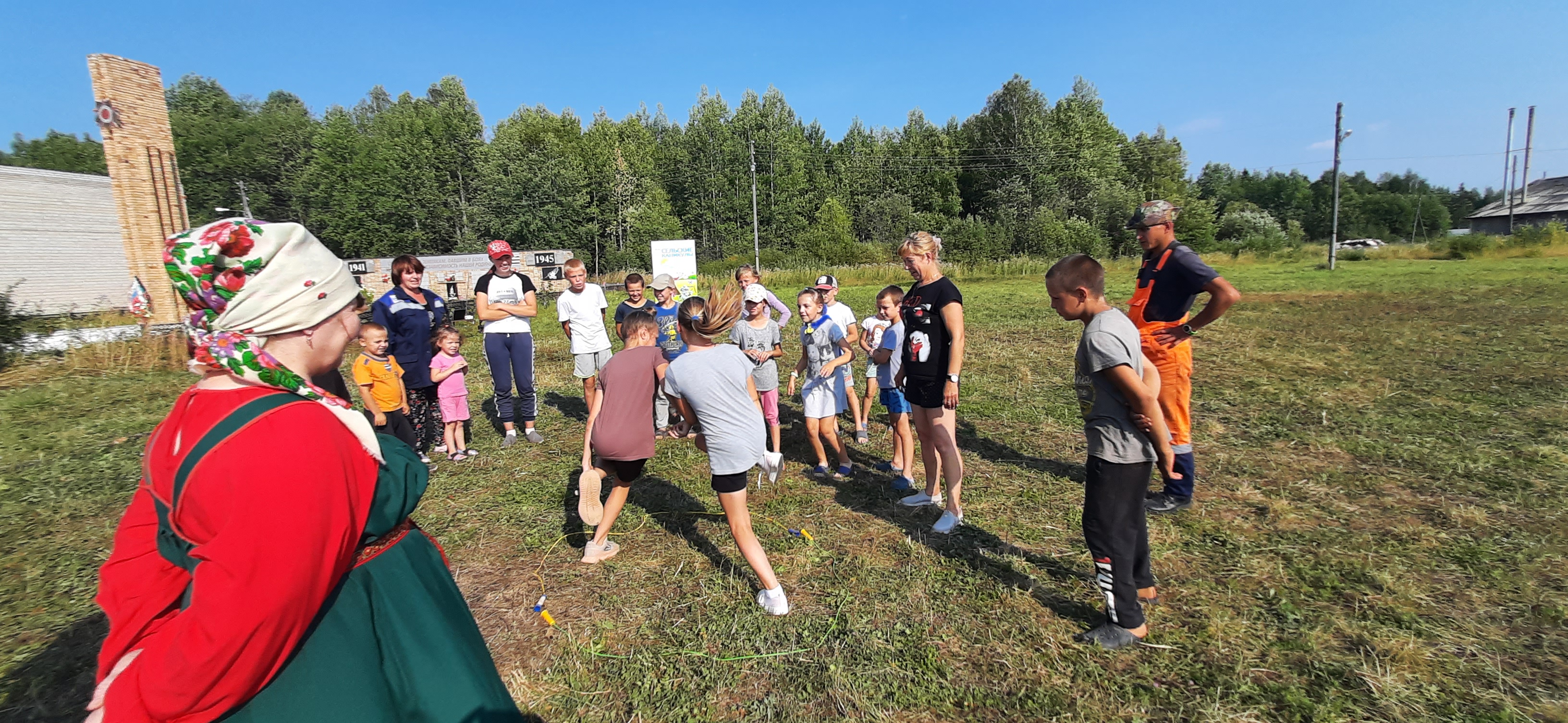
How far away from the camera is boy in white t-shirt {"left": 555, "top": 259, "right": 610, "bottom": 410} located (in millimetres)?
7527

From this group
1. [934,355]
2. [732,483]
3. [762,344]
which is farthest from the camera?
[762,344]

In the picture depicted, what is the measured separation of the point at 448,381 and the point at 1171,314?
6781mm

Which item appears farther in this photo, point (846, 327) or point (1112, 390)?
point (846, 327)

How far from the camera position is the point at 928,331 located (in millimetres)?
4738

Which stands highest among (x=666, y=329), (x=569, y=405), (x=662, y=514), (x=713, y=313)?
(x=713, y=313)

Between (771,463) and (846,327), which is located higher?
(846,327)

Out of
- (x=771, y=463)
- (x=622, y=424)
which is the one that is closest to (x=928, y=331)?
(x=771, y=463)

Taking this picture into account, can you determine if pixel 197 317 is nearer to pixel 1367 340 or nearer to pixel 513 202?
pixel 1367 340

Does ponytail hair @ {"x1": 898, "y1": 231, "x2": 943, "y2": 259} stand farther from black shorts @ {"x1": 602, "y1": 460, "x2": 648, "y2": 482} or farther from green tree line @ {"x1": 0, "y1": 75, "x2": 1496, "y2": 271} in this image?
green tree line @ {"x1": 0, "y1": 75, "x2": 1496, "y2": 271}

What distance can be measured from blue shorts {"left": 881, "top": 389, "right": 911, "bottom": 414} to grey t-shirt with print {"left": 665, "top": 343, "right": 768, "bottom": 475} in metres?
2.28

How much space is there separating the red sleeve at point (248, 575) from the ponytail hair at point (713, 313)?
9.58 feet

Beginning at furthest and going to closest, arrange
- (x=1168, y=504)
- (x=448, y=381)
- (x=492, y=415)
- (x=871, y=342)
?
(x=492, y=415), (x=871, y=342), (x=448, y=381), (x=1168, y=504)

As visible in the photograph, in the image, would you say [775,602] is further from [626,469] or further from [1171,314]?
[1171,314]

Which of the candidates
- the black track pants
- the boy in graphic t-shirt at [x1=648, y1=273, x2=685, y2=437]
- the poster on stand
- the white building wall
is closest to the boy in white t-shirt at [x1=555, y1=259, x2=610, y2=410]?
the boy in graphic t-shirt at [x1=648, y1=273, x2=685, y2=437]
